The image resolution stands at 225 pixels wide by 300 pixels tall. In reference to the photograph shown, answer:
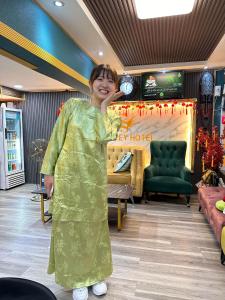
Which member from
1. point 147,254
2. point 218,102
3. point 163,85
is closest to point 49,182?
point 147,254

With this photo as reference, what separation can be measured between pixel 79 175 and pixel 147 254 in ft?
4.17

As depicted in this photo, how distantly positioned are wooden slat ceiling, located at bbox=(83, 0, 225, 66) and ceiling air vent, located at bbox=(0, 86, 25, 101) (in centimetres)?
256

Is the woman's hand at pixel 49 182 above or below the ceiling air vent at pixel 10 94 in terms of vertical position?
below

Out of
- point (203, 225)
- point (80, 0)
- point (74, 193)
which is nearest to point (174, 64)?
point (80, 0)

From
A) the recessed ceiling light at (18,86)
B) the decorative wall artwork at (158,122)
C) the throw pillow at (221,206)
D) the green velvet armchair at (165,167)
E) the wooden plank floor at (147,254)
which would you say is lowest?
the wooden plank floor at (147,254)

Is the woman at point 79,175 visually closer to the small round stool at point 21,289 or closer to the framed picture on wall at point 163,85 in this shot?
the small round stool at point 21,289

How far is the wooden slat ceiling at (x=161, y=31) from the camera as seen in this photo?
214cm

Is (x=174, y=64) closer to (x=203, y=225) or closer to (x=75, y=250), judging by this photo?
(x=203, y=225)

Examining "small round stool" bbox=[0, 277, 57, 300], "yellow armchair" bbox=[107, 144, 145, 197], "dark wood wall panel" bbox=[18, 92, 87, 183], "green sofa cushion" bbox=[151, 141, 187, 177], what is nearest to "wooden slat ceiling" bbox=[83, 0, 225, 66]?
"green sofa cushion" bbox=[151, 141, 187, 177]

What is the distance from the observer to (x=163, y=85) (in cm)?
412

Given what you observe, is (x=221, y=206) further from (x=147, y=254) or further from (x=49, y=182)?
(x=49, y=182)

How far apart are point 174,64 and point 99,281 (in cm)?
345

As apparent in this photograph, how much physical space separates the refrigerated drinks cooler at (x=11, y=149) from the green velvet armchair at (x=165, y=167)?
2817 mm

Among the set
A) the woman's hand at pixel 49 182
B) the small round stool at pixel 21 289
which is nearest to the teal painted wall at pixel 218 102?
the woman's hand at pixel 49 182
